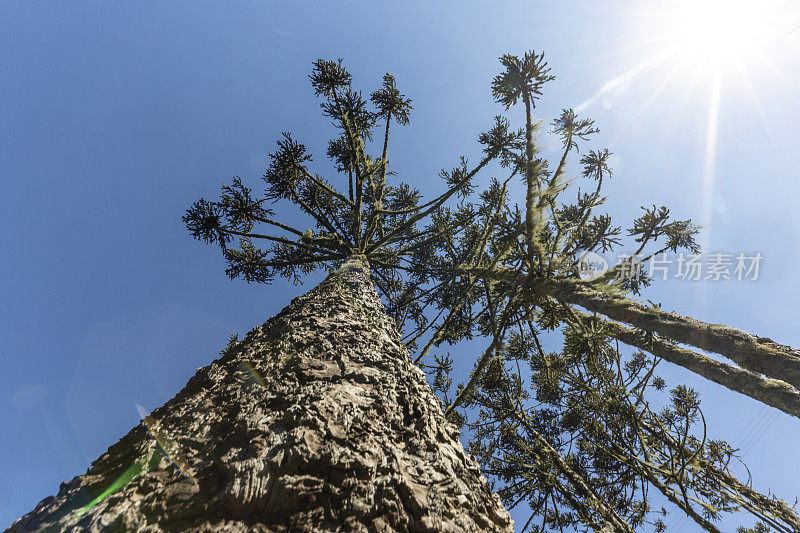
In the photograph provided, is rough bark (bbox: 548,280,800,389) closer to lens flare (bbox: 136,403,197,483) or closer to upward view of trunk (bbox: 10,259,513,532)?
upward view of trunk (bbox: 10,259,513,532)

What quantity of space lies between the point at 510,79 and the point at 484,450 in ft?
16.7

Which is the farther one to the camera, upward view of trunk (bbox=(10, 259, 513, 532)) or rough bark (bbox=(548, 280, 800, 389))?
rough bark (bbox=(548, 280, 800, 389))

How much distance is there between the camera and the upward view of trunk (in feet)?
2.61

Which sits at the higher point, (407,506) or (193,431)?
(193,431)

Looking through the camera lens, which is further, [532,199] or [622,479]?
[622,479]

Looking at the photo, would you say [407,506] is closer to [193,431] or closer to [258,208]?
[193,431]

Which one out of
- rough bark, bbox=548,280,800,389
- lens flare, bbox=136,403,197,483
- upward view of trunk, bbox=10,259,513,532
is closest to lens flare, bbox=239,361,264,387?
upward view of trunk, bbox=10,259,513,532

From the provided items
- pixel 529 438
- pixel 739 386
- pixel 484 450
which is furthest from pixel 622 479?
pixel 739 386

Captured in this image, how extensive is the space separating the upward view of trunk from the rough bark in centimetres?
241

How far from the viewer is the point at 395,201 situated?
25.8 feet

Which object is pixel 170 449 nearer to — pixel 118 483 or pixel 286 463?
pixel 118 483

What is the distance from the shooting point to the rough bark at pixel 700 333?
2309 millimetres

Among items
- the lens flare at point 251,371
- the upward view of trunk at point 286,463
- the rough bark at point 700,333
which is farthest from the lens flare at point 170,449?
the rough bark at point 700,333

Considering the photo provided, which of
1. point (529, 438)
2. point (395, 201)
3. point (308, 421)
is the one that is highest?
point (395, 201)
